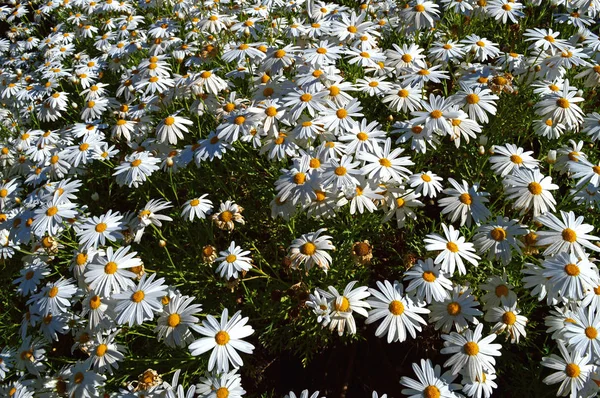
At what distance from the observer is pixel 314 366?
11.1 feet

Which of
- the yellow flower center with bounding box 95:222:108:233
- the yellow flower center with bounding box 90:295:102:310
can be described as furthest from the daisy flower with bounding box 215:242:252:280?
the yellow flower center with bounding box 95:222:108:233

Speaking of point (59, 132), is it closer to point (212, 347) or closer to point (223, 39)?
point (223, 39)

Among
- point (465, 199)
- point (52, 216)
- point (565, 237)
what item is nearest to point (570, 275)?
point (565, 237)

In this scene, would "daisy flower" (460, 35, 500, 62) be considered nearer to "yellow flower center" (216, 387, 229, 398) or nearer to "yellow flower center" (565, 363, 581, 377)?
"yellow flower center" (565, 363, 581, 377)

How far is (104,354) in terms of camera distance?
9.23 feet

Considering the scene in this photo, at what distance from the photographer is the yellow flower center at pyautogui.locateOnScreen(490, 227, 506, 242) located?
2518mm

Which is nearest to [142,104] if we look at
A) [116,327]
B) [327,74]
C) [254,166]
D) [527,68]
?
[254,166]

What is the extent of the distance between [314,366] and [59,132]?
11.5 feet

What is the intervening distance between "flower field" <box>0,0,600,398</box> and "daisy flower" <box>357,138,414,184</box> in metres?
0.03

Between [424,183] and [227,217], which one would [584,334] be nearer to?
[424,183]

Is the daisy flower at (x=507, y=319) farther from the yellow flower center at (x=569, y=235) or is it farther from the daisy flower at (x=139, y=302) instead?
the daisy flower at (x=139, y=302)

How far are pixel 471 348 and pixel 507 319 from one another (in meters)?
0.30

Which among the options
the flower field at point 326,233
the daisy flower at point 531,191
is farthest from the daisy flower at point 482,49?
the daisy flower at point 531,191

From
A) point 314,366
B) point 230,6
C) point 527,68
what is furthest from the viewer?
point 230,6
